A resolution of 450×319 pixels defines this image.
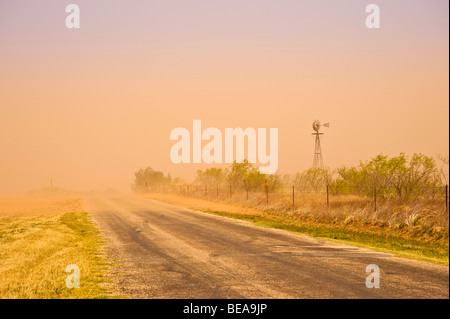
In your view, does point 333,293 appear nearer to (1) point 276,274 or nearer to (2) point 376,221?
(1) point 276,274

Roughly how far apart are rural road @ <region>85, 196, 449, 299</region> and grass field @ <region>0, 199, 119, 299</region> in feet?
2.20

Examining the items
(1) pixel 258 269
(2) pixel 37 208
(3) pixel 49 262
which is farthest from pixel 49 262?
(2) pixel 37 208

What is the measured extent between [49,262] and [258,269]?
6497 millimetres

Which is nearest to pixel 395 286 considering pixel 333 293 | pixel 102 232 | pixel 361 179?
pixel 333 293

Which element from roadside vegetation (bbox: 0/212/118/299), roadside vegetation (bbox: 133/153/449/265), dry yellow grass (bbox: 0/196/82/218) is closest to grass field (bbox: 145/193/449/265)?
roadside vegetation (bbox: 133/153/449/265)

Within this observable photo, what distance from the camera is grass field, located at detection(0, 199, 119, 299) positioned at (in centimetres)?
877

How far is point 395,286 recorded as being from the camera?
28.6ft

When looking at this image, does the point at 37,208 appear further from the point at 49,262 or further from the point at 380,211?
the point at 380,211

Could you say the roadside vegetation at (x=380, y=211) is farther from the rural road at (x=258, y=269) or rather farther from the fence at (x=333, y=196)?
the rural road at (x=258, y=269)

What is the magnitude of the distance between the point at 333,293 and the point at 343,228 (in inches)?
538

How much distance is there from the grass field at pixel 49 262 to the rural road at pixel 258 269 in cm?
67

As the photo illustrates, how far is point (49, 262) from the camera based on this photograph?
39.1 ft

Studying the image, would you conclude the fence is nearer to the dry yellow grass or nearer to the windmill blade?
the windmill blade

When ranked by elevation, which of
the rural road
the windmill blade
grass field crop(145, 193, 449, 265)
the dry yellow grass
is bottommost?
the dry yellow grass
